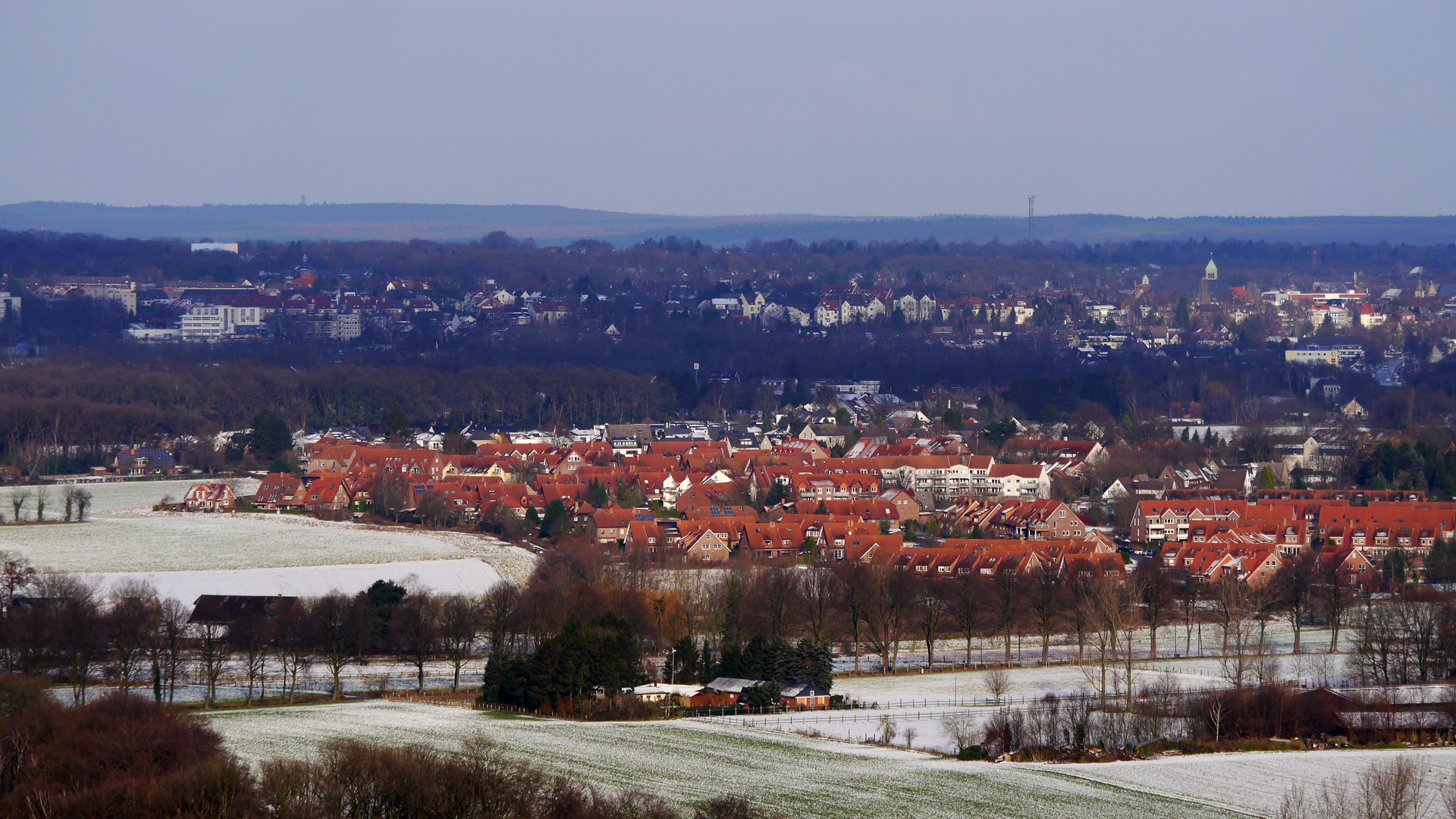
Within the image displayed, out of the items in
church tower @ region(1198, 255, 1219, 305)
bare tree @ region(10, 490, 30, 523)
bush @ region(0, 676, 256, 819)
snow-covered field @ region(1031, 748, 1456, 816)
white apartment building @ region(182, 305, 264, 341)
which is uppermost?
church tower @ region(1198, 255, 1219, 305)

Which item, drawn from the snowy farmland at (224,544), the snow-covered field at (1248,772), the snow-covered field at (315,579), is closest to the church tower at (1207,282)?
the snowy farmland at (224,544)

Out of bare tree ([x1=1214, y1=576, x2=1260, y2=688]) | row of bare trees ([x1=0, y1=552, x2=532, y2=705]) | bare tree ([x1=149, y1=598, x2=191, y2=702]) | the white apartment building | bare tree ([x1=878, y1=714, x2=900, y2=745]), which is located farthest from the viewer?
the white apartment building

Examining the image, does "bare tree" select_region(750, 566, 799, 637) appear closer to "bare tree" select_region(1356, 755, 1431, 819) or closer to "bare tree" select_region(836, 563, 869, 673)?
"bare tree" select_region(836, 563, 869, 673)

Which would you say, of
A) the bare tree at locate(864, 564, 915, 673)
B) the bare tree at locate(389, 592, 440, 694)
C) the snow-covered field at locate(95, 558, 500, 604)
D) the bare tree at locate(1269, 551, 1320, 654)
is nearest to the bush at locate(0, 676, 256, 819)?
the bare tree at locate(389, 592, 440, 694)

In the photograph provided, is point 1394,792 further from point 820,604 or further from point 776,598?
point 776,598

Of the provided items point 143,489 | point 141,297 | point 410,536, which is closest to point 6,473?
point 143,489
